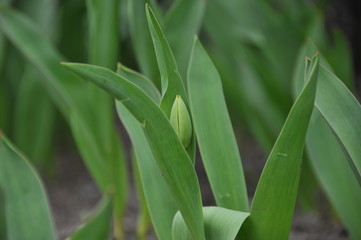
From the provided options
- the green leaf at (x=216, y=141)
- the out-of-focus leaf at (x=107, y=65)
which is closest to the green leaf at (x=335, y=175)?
the green leaf at (x=216, y=141)

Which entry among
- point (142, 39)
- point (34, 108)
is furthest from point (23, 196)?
point (34, 108)

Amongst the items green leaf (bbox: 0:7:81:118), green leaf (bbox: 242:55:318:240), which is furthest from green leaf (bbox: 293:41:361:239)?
green leaf (bbox: 0:7:81:118)

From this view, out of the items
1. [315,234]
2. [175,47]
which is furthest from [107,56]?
[315,234]

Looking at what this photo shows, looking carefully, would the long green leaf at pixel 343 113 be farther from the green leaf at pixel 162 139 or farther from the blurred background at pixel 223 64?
the blurred background at pixel 223 64

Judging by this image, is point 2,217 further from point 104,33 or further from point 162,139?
point 104,33

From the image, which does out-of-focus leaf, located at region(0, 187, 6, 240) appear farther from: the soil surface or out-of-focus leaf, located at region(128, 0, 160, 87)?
the soil surface

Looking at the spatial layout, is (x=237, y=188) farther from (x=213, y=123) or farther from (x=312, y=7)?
(x=312, y=7)
